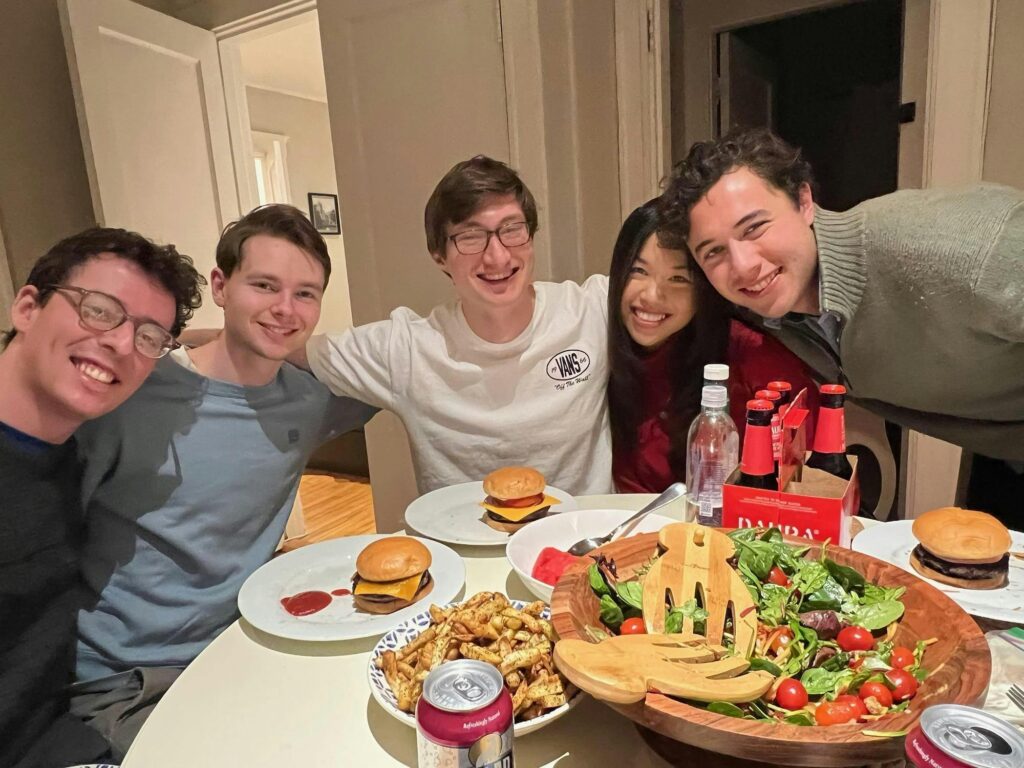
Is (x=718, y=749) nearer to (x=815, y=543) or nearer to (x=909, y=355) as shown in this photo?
(x=815, y=543)

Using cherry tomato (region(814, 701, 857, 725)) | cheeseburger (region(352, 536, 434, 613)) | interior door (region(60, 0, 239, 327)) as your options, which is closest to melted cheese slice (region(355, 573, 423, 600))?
cheeseburger (region(352, 536, 434, 613))

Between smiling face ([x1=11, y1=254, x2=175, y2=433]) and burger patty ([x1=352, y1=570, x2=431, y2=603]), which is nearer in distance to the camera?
burger patty ([x1=352, y1=570, x2=431, y2=603])

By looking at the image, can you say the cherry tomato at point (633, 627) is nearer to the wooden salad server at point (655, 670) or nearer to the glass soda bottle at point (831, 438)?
the wooden salad server at point (655, 670)

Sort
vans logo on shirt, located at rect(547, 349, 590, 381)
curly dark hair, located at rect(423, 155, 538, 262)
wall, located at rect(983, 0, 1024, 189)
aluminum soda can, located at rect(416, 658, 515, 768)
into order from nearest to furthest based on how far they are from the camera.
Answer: aluminum soda can, located at rect(416, 658, 515, 768) → curly dark hair, located at rect(423, 155, 538, 262) → vans logo on shirt, located at rect(547, 349, 590, 381) → wall, located at rect(983, 0, 1024, 189)

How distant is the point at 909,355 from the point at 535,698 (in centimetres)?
122

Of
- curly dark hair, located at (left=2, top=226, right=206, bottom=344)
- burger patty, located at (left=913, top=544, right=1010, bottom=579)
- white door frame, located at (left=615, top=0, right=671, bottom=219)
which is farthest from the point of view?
white door frame, located at (left=615, top=0, right=671, bottom=219)

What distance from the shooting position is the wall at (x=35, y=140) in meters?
2.78

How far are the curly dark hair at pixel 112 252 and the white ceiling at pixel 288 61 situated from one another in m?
3.19

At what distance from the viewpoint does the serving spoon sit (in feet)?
3.75

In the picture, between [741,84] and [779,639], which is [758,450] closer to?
[779,639]

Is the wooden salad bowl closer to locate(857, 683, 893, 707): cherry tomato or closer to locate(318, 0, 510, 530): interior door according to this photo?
locate(857, 683, 893, 707): cherry tomato

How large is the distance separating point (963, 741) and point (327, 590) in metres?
0.94

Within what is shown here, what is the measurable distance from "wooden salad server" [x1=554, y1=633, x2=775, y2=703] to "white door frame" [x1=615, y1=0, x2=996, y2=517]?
2.28 meters

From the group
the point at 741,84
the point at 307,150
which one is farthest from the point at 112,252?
the point at 307,150
